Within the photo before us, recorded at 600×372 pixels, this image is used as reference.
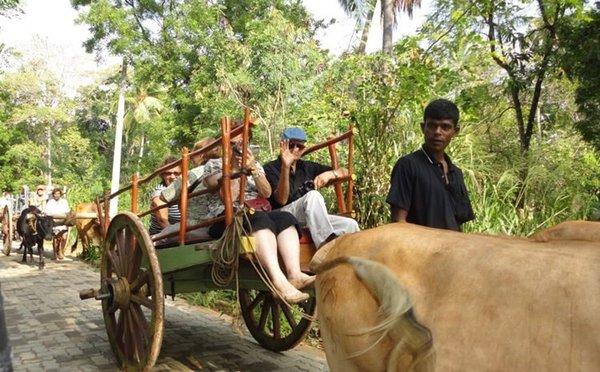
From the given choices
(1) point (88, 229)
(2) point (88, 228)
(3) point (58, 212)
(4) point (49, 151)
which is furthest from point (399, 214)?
(4) point (49, 151)

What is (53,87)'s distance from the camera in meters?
39.7

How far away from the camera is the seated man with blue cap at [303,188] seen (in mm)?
3857

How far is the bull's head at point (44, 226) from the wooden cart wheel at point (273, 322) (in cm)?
814

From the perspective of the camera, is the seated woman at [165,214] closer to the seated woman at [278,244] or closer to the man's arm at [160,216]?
the man's arm at [160,216]

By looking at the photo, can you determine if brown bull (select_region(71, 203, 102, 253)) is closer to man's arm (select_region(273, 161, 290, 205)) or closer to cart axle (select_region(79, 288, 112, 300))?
cart axle (select_region(79, 288, 112, 300))

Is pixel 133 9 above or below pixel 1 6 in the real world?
above

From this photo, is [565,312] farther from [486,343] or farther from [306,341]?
[306,341]

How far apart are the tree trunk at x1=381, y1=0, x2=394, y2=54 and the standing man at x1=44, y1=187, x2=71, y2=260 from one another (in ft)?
33.9

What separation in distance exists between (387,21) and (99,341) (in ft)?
49.4

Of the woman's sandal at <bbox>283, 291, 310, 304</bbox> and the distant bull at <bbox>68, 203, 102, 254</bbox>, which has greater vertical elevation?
the distant bull at <bbox>68, 203, 102, 254</bbox>

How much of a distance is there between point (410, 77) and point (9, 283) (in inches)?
315

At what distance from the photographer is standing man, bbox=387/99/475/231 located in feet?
9.78

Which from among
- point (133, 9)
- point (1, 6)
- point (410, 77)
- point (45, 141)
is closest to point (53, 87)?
point (45, 141)

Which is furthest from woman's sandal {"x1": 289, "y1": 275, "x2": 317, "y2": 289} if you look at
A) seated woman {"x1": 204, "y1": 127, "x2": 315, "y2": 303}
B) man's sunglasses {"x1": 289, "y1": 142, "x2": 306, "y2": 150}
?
man's sunglasses {"x1": 289, "y1": 142, "x2": 306, "y2": 150}
